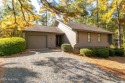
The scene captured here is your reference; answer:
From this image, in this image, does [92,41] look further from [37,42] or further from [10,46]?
[10,46]

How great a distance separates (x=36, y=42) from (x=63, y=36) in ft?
16.6

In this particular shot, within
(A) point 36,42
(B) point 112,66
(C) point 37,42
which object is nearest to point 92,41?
(C) point 37,42

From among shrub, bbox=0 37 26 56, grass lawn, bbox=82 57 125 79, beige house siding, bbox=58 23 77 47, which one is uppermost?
beige house siding, bbox=58 23 77 47

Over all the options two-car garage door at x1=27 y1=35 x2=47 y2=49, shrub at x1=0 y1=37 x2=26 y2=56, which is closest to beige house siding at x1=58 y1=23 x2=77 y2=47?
two-car garage door at x1=27 y1=35 x2=47 y2=49

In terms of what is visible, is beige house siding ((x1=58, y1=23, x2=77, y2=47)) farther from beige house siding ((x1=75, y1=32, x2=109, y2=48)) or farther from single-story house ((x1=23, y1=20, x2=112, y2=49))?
beige house siding ((x1=75, y1=32, x2=109, y2=48))

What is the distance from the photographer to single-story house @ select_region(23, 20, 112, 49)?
22141 mm

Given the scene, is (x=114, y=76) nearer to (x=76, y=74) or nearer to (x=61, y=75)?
(x=76, y=74)

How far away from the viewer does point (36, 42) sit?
22562 mm

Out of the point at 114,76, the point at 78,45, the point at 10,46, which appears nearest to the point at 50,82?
the point at 114,76

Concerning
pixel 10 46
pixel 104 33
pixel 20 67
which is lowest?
pixel 20 67

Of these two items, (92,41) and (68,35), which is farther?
(92,41)

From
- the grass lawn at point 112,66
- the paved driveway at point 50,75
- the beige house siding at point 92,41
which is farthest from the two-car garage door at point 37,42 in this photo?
the paved driveway at point 50,75

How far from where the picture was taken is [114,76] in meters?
12.0

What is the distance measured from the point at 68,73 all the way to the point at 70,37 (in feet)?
41.4
